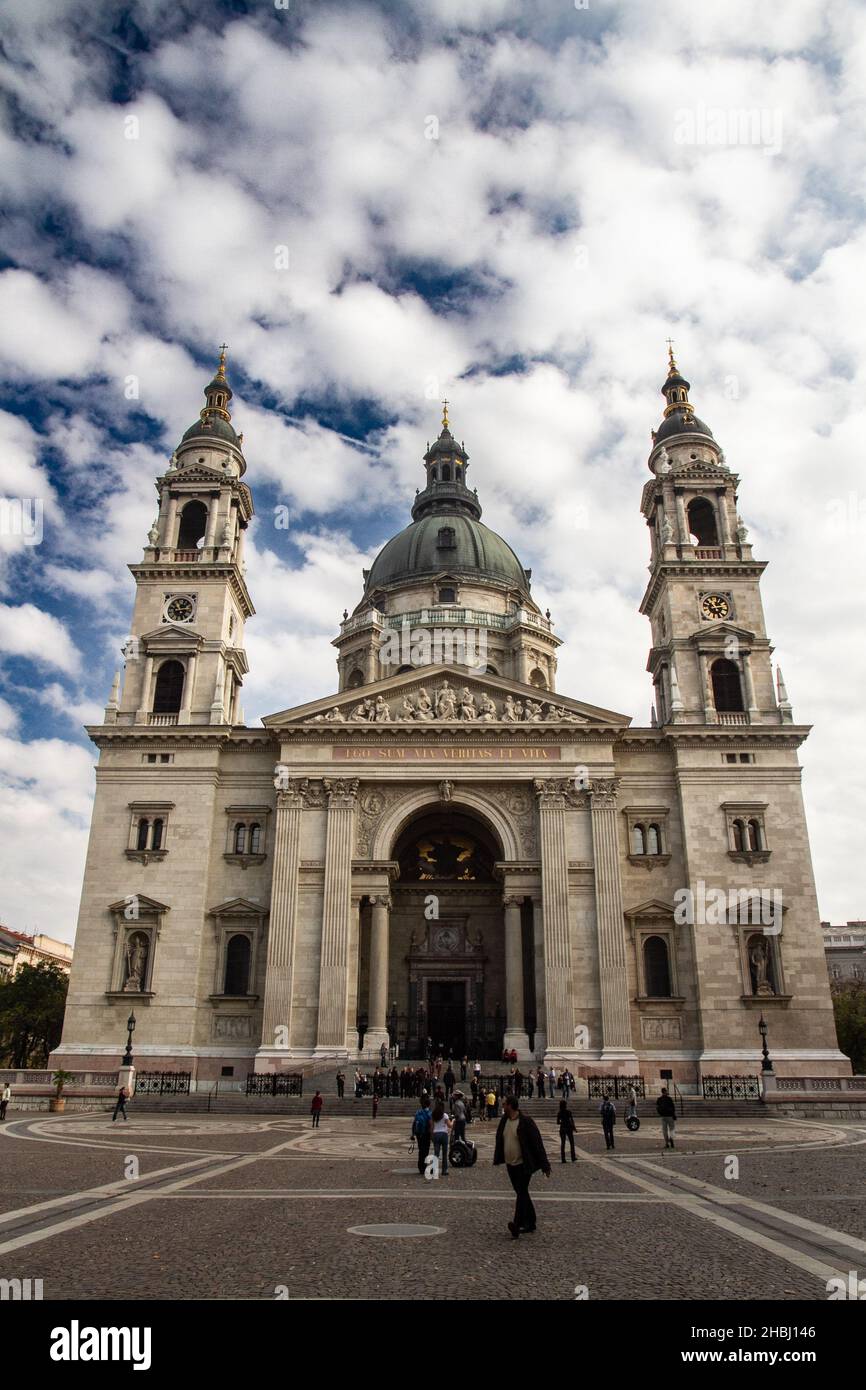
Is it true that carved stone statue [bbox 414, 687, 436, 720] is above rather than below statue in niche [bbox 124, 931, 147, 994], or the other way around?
above

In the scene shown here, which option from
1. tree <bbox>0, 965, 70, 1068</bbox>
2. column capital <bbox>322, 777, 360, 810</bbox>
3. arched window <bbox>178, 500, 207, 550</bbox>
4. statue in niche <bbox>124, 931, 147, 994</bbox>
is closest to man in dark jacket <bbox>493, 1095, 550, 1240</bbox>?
column capital <bbox>322, 777, 360, 810</bbox>

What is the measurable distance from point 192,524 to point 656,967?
108 ft

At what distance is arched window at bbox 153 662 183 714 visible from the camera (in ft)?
158

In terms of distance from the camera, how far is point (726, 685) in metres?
48.2

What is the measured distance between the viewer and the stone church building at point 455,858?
4134cm

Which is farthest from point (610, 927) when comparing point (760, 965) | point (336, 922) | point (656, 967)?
point (336, 922)

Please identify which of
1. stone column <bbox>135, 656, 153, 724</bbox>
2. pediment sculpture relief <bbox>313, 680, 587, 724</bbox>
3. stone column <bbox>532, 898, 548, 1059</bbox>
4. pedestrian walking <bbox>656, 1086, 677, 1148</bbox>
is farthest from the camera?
stone column <bbox>135, 656, 153, 724</bbox>

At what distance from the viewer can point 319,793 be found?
44.5 meters

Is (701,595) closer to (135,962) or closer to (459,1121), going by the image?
(135,962)

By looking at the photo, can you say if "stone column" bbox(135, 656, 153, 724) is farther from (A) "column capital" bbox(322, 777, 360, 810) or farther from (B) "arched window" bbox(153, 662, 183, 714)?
(A) "column capital" bbox(322, 777, 360, 810)

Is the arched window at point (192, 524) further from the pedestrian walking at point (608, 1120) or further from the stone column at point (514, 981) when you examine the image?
the pedestrian walking at point (608, 1120)

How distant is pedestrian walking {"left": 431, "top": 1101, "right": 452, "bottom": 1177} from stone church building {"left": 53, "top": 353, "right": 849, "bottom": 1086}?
2344cm

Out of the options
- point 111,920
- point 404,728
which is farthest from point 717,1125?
point 111,920
